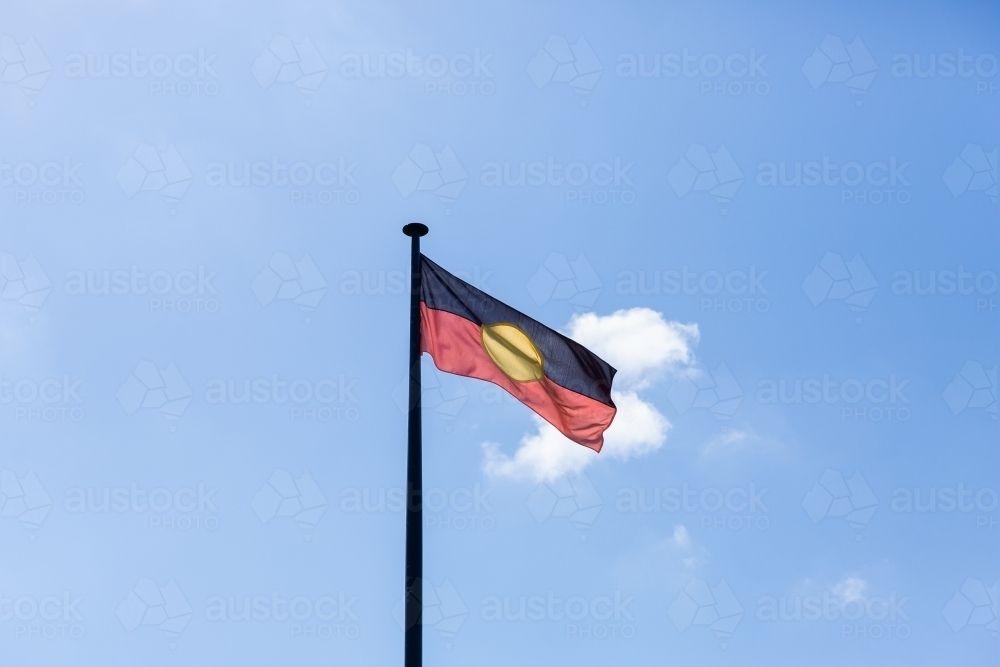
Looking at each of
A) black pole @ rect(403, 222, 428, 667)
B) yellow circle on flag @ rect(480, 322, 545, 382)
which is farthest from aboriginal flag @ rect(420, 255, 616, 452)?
black pole @ rect(403, 222, 428, 667)

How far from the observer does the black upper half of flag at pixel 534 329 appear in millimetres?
11430

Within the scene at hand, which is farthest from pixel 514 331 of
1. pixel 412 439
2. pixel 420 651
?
pixel 420 651

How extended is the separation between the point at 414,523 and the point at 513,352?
3.49 m

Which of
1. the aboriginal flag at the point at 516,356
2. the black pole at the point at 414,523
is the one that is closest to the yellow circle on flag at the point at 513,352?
the aboriginal flag at the point at 516,356

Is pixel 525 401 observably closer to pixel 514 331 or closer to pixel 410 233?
pixel 514 331

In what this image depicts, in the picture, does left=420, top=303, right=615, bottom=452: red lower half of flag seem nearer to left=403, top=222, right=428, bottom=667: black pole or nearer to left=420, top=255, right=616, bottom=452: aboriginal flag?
left=420, top=255, right=616, bottom=452: aboriginal flag

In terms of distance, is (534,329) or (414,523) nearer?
(414,523)

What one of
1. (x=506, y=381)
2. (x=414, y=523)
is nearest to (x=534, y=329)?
(x=506, y=381)

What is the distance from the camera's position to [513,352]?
39.0 feet

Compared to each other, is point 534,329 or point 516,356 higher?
point 534,329

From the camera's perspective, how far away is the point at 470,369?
1172 centimetres

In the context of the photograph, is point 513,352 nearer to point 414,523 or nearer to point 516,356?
point 516,356

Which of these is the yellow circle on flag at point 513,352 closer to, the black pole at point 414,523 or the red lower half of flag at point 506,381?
the red lower half of flag at point 506,381

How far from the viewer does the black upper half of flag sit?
1143cm
